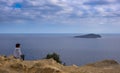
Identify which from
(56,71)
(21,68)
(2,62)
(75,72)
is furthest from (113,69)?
(2,62)

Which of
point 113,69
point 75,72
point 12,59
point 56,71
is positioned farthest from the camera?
point 12,59

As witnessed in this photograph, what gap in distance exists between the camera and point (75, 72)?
15203 mm

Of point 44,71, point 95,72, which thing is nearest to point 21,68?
point 44,71

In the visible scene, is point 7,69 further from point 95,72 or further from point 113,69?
point 113,69

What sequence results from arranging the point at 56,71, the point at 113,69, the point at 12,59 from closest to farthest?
the point at 56,71, the point at 113,69, the point at 12,59

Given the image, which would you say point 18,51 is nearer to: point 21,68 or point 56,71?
point 21,68

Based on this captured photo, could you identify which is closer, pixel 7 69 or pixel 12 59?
pixel 7 69

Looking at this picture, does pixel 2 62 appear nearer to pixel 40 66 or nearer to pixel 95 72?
pixel 40 66

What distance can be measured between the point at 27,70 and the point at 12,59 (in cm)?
308

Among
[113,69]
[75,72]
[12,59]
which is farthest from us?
[12,59]

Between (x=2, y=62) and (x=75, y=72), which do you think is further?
(x=2, y=62)

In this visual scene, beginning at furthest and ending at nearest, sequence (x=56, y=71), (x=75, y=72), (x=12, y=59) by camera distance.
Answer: (x=12, y=59) → (x=75, y=72) → (x=56, y=71)

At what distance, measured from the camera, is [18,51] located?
18.7m

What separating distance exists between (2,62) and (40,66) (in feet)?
8.91
